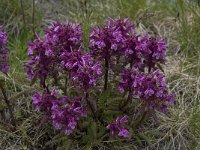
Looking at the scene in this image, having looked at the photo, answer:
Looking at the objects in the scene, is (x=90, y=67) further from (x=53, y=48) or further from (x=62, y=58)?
(x=53, y=48)

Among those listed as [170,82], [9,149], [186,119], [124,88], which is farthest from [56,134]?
[170,82]

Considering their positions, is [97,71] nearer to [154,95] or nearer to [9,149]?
[154,95]

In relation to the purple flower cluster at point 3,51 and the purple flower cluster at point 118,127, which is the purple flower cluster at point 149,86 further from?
the purple flower cluster at point 3,51

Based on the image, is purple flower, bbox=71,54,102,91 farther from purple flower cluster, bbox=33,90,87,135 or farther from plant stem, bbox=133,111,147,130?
plant stem, bbox=133,111,147,130

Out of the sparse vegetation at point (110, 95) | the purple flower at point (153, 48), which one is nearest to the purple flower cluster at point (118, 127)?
the sparse vegetation at point (110, 95)

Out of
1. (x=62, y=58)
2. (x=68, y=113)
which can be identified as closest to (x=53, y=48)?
(x=62, y=58)

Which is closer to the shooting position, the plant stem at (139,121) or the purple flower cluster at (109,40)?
the purple flower cluster at (109,40)
